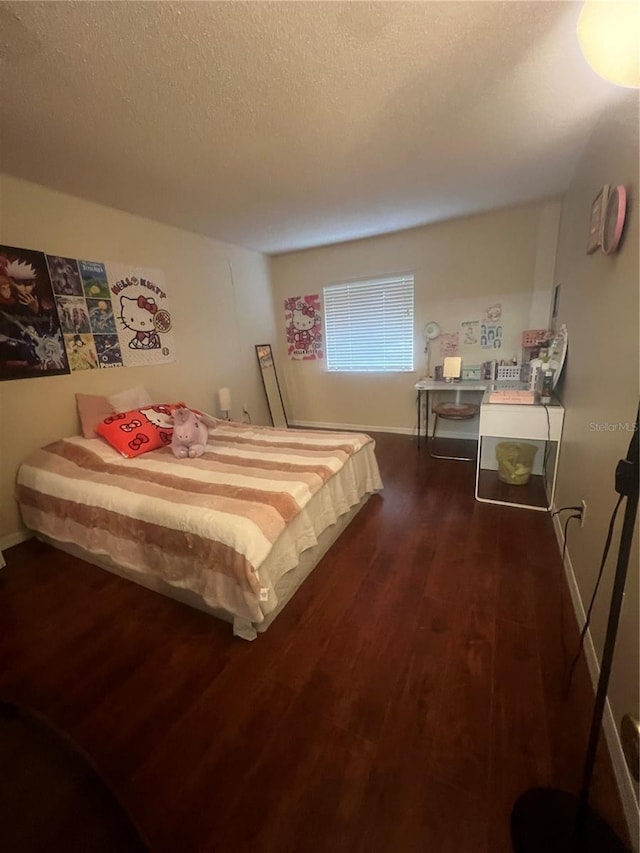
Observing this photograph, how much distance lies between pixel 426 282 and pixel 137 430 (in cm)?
325

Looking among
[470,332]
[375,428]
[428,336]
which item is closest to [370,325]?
[428,336]

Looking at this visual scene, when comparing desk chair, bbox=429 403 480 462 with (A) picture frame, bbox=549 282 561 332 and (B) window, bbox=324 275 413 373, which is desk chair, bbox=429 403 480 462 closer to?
(B) window, bbox=324 275 413 373

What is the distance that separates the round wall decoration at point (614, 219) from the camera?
1297 millimetres

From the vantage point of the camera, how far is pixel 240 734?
117cm

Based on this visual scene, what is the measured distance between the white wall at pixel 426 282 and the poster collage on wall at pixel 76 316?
1935 mm

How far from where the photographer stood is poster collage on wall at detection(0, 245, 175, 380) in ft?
7.34

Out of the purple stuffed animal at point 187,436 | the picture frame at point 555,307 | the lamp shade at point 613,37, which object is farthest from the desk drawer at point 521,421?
the purple stuffed animal at point 187,436

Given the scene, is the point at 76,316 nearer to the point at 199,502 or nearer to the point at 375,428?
the point at 199,502

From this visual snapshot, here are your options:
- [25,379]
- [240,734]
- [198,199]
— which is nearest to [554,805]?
[240,734]

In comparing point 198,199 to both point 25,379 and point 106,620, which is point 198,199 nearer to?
point 25,379

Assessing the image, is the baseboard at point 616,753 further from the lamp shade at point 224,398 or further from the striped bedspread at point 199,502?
the lamp shade at point 224,398

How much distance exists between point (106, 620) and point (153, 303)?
2546 mm

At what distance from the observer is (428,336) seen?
3877mm

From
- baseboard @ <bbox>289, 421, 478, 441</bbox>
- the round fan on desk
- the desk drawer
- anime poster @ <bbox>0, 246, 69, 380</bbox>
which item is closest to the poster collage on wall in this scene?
anime poster @ <bbox>0, 246, 69, 380</bbox>
